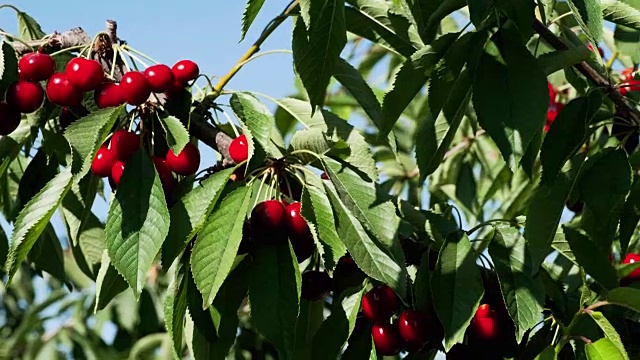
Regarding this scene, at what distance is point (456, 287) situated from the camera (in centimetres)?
140

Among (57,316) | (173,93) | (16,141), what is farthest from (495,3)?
(57,316)

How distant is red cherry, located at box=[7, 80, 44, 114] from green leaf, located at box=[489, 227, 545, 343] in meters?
0.70

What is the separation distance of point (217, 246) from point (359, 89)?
0.46m

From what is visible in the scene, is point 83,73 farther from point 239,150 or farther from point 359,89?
point 359,89

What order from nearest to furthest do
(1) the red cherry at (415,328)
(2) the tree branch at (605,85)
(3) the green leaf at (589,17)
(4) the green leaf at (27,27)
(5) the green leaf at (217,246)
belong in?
(3) the green leaf at (589,17), (5) the green leaf at (217,246), (1) the red cherry at (415,328), (2) the tree branch at (605,85), (4) the green leaf at (27,27)

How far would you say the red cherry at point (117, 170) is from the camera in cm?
136

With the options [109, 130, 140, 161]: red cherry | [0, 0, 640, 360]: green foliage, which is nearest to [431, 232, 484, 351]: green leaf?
[0, 0, 640, 360]: green foliage

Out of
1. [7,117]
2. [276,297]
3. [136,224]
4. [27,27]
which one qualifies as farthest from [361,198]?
[27,27]

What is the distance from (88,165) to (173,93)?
0.25 m

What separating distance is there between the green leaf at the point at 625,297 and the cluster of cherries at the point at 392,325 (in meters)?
0.25

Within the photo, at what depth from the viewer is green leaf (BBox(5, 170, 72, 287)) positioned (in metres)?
1.34

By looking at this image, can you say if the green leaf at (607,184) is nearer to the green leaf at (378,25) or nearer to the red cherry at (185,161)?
the green leaf at (378,25)

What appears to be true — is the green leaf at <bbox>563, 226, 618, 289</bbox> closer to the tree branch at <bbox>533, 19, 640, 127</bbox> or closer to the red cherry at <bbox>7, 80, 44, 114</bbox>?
the tree branch at <bbox>533, 19, 640, 127</bbox>

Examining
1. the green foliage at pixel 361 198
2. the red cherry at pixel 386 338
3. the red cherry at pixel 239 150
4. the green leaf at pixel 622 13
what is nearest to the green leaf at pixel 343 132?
the green foliage at pixel 361 198
